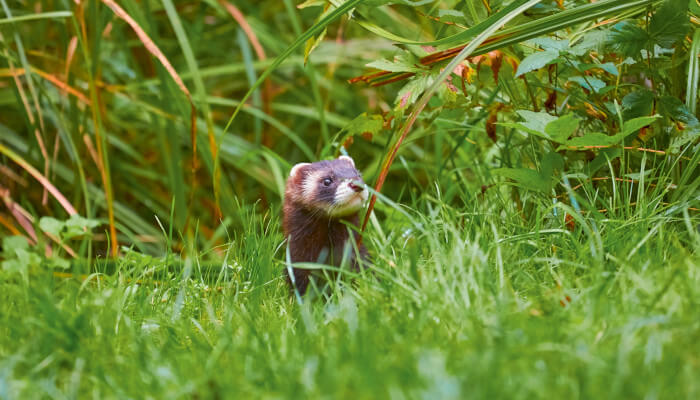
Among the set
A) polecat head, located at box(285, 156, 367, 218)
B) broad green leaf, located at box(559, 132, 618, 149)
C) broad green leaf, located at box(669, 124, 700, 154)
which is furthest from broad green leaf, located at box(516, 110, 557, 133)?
polecat head, located at box(285, 156, 367, 218)

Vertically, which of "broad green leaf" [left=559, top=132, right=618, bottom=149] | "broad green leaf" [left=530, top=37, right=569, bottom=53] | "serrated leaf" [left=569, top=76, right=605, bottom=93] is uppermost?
"broad green leaf" [left=530, top=37, right=569, bottom=53]

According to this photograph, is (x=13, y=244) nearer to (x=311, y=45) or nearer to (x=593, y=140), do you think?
(x=311, y=45)

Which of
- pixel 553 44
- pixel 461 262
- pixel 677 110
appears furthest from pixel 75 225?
pixel 677 110

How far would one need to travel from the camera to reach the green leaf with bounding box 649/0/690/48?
258cm

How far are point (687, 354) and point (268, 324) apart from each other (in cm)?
125

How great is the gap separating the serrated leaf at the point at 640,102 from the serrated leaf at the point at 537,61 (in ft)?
1.30

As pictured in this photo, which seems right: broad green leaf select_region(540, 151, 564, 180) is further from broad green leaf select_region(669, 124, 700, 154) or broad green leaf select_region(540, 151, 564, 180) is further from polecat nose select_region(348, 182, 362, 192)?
polecat nose select_region(348, 182, 362, 192)

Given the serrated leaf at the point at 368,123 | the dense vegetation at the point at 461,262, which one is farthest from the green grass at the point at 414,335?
the serrated leaf at the point at 368,123

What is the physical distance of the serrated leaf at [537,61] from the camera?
8.45 feet

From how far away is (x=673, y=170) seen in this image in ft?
9.57

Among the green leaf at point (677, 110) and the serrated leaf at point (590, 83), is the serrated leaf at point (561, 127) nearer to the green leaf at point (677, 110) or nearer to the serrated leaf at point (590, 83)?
the serrated leaf at point (590, 83)

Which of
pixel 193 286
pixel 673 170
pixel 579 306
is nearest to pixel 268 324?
pixel 193 286

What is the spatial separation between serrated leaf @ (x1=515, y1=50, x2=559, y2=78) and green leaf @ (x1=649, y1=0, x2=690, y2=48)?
38 centimetres

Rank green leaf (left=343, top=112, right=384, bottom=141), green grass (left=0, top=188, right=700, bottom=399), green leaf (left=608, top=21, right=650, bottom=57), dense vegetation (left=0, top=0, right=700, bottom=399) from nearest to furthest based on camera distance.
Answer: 1. green grass (left=0, top=188, right=700, bottom=399)
2. dense vegetation (left=0, top=0, right=700, bottom=399)
3. green leaf (left=608, top=21, right=650, bottom=57)
4. green leaf (left=343, top=112, right=384, bottom=141)
